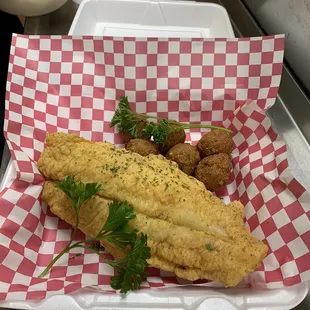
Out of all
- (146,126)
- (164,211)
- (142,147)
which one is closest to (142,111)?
(146,126)

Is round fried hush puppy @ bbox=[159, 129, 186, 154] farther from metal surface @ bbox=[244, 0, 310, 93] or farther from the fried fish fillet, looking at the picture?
metal surface @ bbox=[244, 0, 310, 93]

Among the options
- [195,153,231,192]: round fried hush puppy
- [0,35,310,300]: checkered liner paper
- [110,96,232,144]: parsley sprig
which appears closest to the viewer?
[0,35,310,300]: checkered liner paper

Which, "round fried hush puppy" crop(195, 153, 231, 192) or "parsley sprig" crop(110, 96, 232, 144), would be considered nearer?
"round fried hush puppy" crop(195, 153, 231, 192)

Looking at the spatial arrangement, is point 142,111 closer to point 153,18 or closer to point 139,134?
point 139,134

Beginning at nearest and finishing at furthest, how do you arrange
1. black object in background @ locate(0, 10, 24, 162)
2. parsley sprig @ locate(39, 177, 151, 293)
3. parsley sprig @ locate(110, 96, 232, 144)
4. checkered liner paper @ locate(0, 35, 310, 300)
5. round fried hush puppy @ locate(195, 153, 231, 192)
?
parsley sprig @ locate(39, 177, 151, 293)
checkered liner paper @ locate(0, 35, 310, 300)
round fried hush puppy @ locate(195, 153, 231, 192)
parsley sprig @ locate(110, 96, 232, 144)
black object in background @ locate(0, 10, 24, 162)

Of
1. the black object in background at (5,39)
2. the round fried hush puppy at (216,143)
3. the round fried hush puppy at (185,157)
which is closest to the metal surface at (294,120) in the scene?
the round fried hush puppy at (216,143)

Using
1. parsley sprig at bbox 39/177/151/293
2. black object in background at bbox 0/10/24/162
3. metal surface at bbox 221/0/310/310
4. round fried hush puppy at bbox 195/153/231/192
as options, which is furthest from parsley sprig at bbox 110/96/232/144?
black object in background at bbox 0/10/24/162

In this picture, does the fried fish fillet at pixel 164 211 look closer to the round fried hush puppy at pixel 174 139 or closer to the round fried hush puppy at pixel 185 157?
the round fried hush puppy at pixel 185 157
